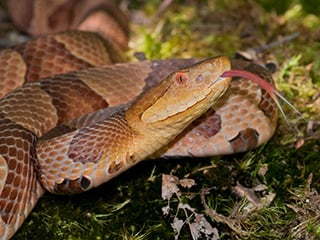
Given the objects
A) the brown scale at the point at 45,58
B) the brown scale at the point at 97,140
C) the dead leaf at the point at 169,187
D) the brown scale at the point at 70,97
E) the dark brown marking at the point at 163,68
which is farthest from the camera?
the brown scale at the point at 45,58

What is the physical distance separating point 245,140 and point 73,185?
3.90 feet

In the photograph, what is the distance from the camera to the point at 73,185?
329 centimetres

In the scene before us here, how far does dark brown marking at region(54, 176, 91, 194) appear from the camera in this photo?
3268 millimetres

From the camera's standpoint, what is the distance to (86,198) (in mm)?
3463

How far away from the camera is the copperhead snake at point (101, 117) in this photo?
10.4 ft

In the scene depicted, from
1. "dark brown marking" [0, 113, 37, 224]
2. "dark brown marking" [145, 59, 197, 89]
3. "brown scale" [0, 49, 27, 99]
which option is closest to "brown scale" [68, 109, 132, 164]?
"dark brown marking" [0, 113, 37, 224]

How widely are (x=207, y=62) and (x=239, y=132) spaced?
710 mm

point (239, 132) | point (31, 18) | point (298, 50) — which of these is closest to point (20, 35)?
point (31, 18)

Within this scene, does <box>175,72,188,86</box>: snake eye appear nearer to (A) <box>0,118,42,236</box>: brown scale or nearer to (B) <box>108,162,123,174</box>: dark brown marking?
(B) <box>108,162,123,174</box>: dark brown marking

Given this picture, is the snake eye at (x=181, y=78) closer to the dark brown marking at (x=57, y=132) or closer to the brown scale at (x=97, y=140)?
the brown scale at (x=97, y=140)

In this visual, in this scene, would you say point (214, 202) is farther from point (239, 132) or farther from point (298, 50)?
point (298, 50)

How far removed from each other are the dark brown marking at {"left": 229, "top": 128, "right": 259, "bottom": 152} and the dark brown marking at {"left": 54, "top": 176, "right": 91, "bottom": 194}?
102 centimetres

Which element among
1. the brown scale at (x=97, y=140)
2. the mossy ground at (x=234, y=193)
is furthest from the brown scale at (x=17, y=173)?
the brown scale at (x=97, y=140)

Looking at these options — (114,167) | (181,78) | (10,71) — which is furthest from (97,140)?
(10,71)
